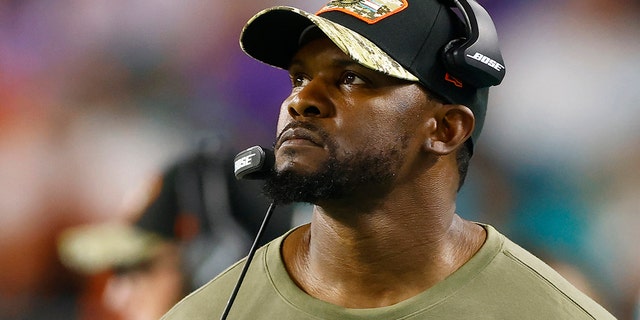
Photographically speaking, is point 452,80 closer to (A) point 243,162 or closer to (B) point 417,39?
(B) point 417,39

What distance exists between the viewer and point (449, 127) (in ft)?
4.46

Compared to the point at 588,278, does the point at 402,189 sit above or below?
above

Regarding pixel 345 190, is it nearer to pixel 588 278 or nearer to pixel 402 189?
pixel 402 189

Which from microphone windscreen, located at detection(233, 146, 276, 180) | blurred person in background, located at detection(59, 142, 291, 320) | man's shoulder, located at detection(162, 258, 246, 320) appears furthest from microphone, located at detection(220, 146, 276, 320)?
blurred person in background, located at detection(59, 142, 291, 320)

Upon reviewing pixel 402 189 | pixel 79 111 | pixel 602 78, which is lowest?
pixel 79 111

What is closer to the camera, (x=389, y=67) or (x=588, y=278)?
(x=389, y=67)

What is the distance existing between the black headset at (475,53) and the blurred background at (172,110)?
39 centimetres

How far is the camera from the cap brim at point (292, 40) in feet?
4.10

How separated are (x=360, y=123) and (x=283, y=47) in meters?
0.22

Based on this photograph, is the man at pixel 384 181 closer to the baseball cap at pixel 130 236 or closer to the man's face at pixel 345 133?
the man's face at pixel 345 133

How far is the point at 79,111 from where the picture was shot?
72.8 inches

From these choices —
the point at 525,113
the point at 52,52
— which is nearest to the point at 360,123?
the point at 525,113

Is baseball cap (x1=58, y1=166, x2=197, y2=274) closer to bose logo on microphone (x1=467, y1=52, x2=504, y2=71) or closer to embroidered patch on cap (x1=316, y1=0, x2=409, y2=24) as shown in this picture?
embroidered patch on cap (x1=316, y1=0, x2=409, y2=24)

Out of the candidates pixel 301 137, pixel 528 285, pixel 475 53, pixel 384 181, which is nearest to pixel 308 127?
pixel 301 137
